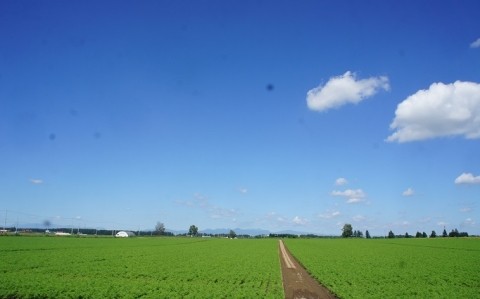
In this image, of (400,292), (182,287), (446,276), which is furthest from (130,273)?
(446,276)

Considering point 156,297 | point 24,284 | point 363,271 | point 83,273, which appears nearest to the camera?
point 156,297

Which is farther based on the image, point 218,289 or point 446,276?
point 446,276

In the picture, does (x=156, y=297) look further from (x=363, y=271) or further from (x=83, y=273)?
(x=363, y=271)

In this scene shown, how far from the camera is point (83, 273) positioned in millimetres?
28422

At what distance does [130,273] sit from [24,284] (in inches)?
346

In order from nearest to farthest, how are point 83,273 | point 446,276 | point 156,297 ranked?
point 156,297
point 83,273
point 446,276

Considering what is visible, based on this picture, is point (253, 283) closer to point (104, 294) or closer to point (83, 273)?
point (104, 294)

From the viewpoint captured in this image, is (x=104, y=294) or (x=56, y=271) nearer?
(x=104, y=294)

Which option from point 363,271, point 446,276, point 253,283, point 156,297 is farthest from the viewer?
point 363,271

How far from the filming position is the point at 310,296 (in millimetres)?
22344

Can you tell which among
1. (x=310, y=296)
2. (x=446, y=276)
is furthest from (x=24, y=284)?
(x=446, y=276)

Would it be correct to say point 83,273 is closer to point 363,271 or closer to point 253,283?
point 253,283

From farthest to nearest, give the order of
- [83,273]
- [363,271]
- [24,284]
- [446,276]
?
[363,271] < [446,276] < [83,273] < [24,284]

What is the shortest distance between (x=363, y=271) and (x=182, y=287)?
58.2ft
